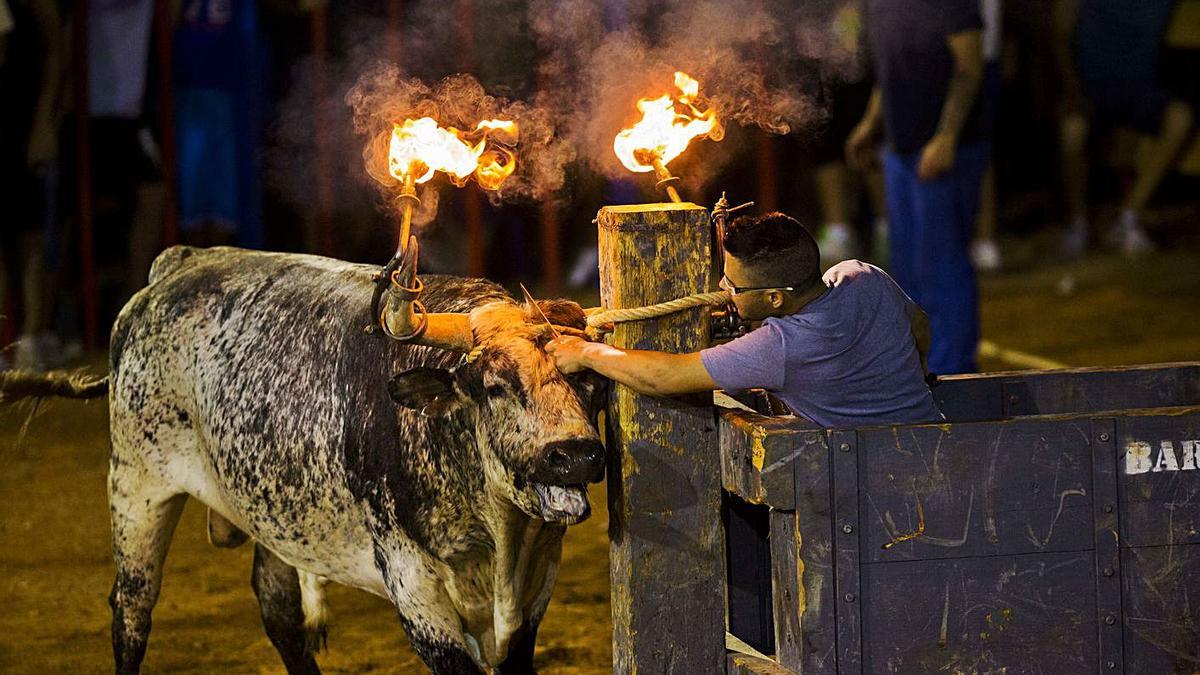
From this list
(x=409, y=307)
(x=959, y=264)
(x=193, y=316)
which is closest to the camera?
(x=409, y=307)

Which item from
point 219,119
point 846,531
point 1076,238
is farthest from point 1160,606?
point 1076,238

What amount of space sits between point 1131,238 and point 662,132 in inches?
349

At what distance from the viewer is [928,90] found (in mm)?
7781

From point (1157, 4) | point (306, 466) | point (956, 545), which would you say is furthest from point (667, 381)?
point (1157, 4)

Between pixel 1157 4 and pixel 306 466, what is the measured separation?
8770mm

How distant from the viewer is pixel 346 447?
474 cm

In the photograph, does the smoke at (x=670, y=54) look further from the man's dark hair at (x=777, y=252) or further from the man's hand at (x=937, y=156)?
the man's dark hair at (x=777, y=252)

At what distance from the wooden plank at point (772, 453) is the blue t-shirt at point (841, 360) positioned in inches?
4.9

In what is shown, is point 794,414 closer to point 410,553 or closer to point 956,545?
point 956,545

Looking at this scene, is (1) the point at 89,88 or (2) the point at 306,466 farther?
(1) the point at 89,88

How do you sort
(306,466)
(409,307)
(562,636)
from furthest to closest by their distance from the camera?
(562,636)
(306,466)
(409,307)

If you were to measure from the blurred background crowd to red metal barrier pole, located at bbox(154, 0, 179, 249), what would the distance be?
2cm

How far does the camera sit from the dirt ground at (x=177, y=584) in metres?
5.82

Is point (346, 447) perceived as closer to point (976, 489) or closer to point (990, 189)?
point (976, 489)
